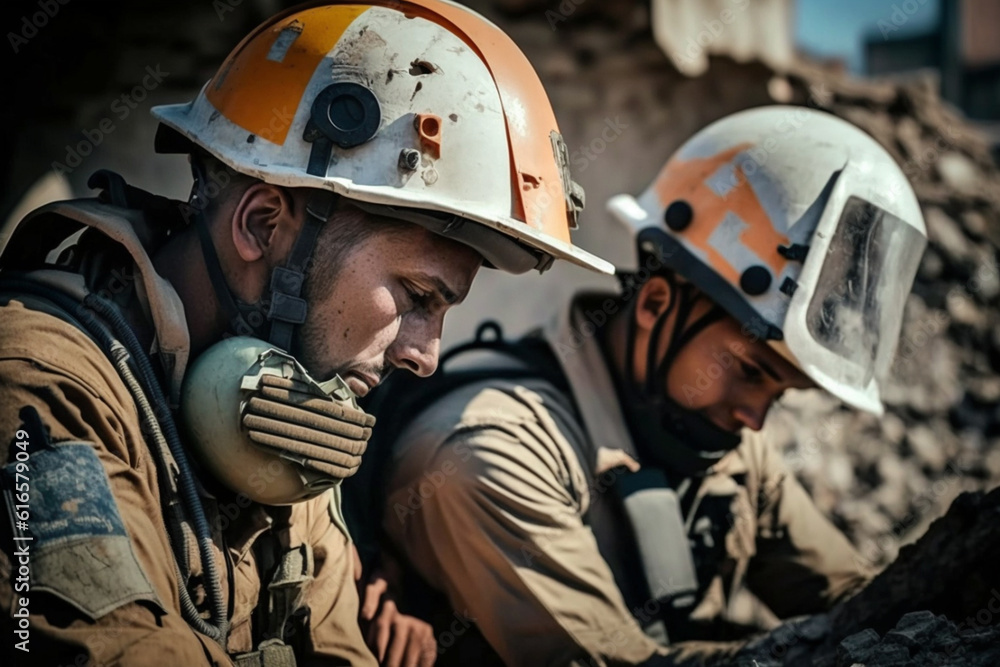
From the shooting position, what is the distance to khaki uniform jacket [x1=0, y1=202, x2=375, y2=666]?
2225 millimetres

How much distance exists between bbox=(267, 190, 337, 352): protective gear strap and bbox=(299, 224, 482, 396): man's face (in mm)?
42

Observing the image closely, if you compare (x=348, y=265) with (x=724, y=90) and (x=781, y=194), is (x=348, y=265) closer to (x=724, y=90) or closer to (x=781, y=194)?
(x=781, y=194)

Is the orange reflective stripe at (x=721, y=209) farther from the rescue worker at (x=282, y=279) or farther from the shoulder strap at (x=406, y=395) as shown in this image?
the rescue worker at (x=282, y=279)

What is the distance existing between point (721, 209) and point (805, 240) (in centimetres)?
34

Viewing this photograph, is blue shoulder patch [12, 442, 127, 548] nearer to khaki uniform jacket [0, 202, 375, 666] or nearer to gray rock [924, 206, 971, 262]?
khaki uniform jacket [0, 202, 375, 666]

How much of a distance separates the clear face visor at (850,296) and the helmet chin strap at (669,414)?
0.42 metres

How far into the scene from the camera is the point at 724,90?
8141mm

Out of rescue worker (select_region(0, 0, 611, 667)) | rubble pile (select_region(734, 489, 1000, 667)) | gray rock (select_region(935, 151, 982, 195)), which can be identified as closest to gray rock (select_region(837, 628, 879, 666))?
rubble pile (select_region(734, 489, 1000, 667))

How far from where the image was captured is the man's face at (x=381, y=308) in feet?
9.65

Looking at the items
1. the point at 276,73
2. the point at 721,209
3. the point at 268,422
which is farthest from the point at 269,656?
the point at 721,209

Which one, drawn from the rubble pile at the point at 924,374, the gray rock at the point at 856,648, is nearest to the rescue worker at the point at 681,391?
the gray rock at the point at 856,648

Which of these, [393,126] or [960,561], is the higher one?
[393,126]

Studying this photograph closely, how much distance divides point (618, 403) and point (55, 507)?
2.44 metres

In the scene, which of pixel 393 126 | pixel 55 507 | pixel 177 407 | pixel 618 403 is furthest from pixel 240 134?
pixel 618 403
